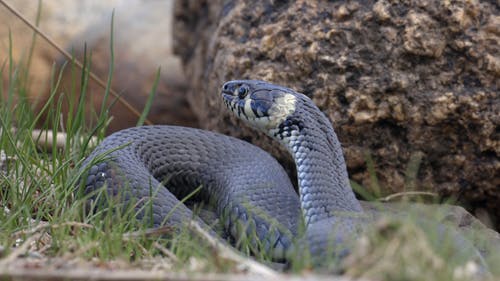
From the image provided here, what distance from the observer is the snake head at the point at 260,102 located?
4.46 m

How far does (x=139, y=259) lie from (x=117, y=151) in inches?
55.0

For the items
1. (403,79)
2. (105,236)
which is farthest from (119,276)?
(403,79)

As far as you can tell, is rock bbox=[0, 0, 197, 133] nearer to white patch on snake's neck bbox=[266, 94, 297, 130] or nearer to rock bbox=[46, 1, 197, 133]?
rock bbox=[46, 1, 197, 133]

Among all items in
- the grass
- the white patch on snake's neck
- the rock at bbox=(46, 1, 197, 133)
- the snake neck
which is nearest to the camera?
the grass

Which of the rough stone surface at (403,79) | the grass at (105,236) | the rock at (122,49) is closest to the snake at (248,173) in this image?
the grass at (105,236)

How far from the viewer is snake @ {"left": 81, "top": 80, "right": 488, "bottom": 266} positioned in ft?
12.7

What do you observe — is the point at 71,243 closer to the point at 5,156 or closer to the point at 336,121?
the point at 5,156

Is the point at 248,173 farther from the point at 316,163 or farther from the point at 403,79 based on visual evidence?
the point at 403,79

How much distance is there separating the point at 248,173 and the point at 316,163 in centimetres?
56

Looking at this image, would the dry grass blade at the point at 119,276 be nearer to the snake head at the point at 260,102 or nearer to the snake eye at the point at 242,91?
the snake head at the point at 260,102

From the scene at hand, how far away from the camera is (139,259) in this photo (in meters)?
3.08

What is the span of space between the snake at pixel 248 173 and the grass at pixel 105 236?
158 millimetres

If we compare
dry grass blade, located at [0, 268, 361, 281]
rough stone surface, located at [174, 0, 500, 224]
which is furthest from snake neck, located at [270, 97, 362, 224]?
dry grass blade, located at [0, 268, 361, 281]

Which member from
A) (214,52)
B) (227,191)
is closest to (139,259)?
(227,191)
